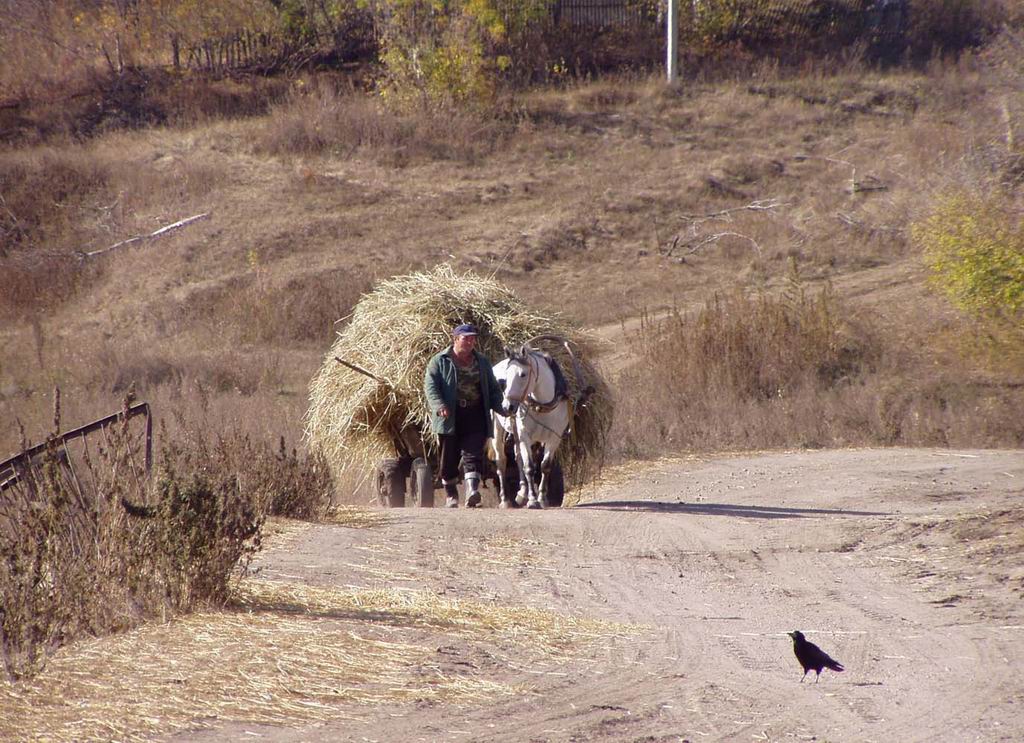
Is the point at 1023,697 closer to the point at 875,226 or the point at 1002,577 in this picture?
the point at 1002,577

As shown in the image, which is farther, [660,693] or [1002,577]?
[1002,577]

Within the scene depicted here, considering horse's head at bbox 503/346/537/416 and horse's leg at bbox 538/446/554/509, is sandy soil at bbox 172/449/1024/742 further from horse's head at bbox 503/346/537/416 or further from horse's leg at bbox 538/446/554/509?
horse's head at bbox 503/346/537/416

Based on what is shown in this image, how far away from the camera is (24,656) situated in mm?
5355

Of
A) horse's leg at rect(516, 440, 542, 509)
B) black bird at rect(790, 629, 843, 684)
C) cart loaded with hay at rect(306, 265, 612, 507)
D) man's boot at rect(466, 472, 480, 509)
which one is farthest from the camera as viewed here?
horse's leg at rect(516, 440, 542, 509)

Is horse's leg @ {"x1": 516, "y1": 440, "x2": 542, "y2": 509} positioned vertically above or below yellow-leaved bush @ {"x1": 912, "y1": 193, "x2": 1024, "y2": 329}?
below

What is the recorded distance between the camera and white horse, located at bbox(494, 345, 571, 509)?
1110 centimetres

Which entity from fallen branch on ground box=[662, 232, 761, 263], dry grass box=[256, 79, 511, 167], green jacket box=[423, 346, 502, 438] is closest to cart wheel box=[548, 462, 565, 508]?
green jacket box=[423, 346, 502, 438]

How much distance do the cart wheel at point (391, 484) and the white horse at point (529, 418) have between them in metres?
1.11

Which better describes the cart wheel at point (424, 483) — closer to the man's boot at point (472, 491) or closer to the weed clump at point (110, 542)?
the man's boot at point (472, 491)

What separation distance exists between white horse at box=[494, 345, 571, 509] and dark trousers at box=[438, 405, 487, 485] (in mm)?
326

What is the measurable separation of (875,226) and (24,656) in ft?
A: 87.7

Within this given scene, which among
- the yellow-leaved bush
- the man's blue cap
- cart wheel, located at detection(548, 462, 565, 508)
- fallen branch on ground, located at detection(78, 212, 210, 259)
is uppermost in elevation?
fallen branch on ground, located at detection(78, 212, 210, 259)

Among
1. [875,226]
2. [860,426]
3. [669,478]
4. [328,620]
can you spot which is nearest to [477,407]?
[669,478]

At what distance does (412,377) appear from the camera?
11.7m
